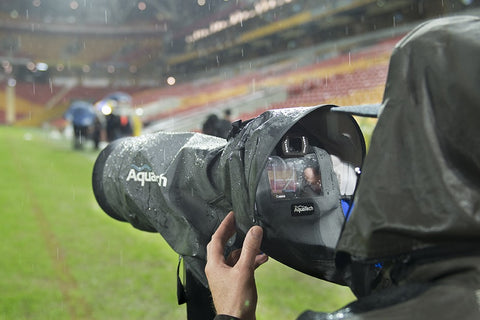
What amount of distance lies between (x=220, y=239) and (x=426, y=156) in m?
0.54

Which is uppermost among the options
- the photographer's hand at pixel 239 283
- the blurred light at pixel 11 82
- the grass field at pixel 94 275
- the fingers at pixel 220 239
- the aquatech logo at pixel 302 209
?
the blurred light at pixel 11 82

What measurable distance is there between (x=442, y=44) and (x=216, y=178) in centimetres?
65

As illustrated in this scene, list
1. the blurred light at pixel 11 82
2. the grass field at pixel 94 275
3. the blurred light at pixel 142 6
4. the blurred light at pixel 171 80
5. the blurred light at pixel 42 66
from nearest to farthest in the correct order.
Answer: the grass field at pixel 94 275 → the blurred light at pixel 42 66 → the blurred light at pixel 11 82 → the blurred light at pixel 171 80 → the blurred light at pixel 142 6

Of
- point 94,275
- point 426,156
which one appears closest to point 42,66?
point 94,275

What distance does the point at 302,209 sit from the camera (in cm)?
105

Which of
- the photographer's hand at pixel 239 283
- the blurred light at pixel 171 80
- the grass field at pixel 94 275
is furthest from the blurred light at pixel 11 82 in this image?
the photographer's hand at pixel 239 283

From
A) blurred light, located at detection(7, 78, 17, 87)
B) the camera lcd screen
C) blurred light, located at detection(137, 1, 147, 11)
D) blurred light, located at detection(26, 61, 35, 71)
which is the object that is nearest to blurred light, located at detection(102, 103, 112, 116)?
the camera lcd screen

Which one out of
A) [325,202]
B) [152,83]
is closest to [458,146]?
[325,202]

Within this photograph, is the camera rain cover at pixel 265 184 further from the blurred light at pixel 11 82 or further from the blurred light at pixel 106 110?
the blurred light at pixel 11 82

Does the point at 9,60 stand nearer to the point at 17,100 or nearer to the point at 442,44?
the point at 17,100

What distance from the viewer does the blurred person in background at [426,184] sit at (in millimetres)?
482

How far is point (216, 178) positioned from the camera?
106 centimetres

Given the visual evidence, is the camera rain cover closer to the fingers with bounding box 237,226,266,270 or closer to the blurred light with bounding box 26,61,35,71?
the fingers with bounding box 237,226,266,270

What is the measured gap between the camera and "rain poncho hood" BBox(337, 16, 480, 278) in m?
0.48
